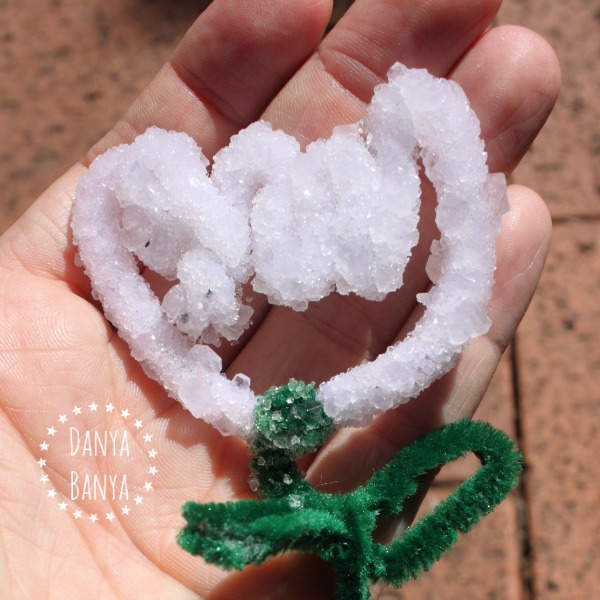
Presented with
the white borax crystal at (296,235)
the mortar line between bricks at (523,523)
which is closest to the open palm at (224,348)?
the white borax crystal at (296,235)

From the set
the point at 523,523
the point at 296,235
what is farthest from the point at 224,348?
the point at 523,523

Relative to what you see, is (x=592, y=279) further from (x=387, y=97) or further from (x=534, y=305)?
(x=387, y=97)

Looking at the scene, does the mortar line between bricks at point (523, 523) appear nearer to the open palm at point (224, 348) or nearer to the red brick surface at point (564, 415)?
the red brick surface at point (564, 415)

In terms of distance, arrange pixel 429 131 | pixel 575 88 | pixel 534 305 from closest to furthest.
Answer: pixel 429 131 → pixel 534 305 → pixel 575 88

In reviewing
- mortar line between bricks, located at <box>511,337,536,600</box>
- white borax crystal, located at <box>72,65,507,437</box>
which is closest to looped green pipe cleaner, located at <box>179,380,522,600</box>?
white borax crystal, located at <box>72,65,507,437</box>

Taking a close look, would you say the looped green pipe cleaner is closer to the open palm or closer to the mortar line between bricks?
the open palm

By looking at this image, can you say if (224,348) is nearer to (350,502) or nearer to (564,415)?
(350,502)

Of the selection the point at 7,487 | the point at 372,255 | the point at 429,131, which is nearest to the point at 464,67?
the point at 429,131
